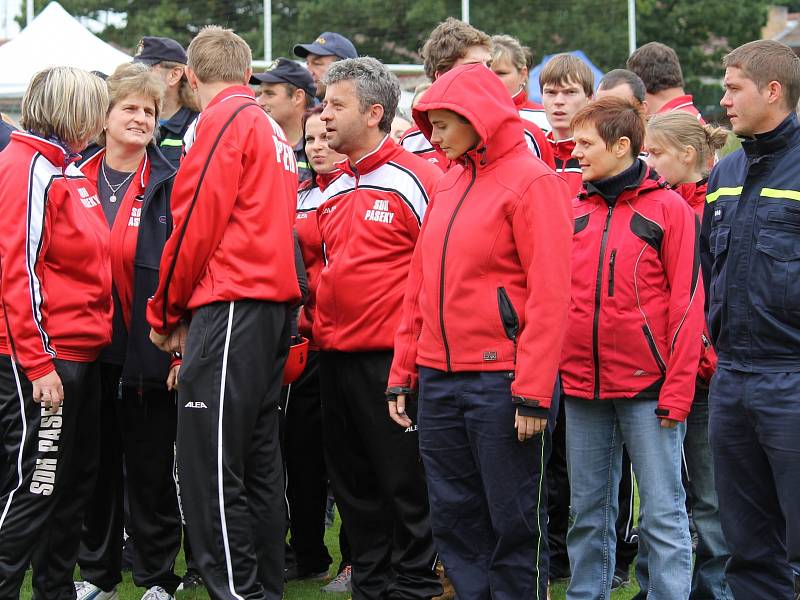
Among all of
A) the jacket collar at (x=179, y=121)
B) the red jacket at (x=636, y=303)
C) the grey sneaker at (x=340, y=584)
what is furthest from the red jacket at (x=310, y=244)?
the red jacket at (x=636, y=303)

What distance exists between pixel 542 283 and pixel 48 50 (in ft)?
34.4

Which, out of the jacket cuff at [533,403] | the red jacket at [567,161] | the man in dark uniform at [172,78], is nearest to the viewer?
the jacket cuff at [533,403]

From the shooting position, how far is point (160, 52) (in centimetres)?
670

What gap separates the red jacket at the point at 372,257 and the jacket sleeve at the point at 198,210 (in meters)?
0.69

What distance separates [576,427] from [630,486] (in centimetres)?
121

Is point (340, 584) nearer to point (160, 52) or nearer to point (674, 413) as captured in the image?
point (674, 413)

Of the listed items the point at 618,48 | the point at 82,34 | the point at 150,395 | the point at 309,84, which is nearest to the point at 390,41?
the point at 618,48

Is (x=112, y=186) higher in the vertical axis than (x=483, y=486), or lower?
higher

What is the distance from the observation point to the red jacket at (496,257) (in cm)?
400

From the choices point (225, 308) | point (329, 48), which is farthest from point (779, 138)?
point (329, 48)

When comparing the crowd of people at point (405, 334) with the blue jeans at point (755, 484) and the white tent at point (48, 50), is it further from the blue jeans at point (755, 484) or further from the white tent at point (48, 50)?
the white tent at point (48, 50)

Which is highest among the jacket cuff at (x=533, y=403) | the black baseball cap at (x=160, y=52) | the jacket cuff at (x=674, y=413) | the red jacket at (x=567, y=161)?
the black baseball cap at (x=160, y=52)

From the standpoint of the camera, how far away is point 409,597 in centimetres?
512

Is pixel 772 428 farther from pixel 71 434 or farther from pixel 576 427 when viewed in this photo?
pixel 71 434
